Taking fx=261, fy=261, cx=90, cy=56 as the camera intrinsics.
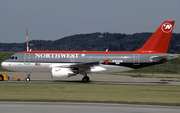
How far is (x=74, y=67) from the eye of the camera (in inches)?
1214

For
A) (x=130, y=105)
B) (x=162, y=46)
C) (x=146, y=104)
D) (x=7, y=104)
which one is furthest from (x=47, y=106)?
(x=162, y=46)

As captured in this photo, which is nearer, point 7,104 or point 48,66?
point 7,104

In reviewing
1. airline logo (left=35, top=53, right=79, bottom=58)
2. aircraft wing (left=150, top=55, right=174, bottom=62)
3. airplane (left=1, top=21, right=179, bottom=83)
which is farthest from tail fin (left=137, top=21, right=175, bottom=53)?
airline logo (left=35, top=53, right=79, bottom=58)

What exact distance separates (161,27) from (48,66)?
591 inches

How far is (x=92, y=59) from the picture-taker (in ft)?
106

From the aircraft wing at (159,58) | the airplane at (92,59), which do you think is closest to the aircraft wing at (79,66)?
the airplane at (92,59)

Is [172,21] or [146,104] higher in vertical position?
[172,21]

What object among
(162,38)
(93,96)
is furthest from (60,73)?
(162,38)

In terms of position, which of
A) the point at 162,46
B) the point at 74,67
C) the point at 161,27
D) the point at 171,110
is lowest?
the point at 171,110

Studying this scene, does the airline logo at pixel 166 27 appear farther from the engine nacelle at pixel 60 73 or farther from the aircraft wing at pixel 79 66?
the engine nacelle at pixel 60 73

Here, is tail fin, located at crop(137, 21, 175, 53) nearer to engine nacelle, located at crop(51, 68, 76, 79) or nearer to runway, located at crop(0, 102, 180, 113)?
engine nacelle, located at crop(51, 68, 76, 79)

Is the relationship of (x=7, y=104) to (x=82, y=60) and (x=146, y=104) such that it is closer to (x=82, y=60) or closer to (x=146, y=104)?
(x=146, y=104)

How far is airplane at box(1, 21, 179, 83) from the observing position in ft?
104

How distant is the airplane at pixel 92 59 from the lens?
3166cm
